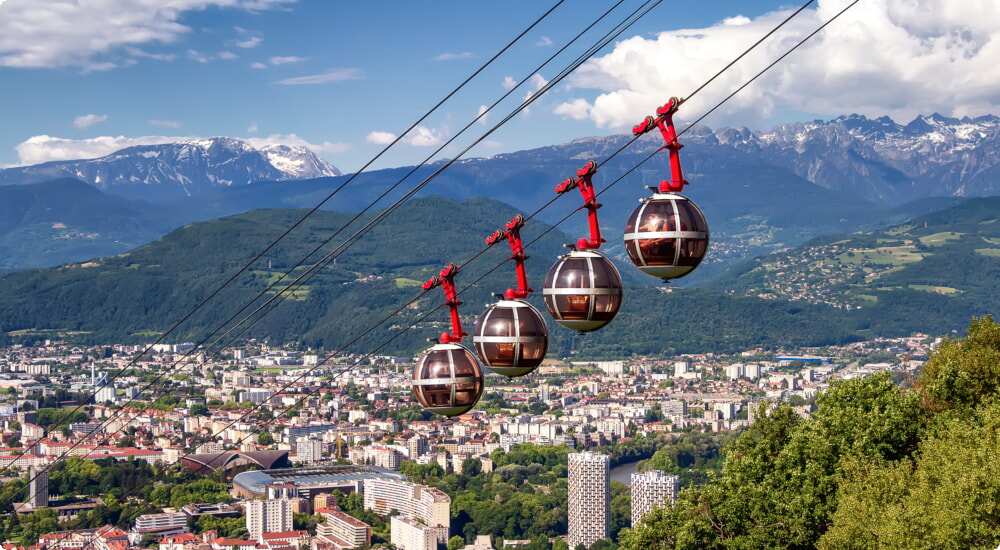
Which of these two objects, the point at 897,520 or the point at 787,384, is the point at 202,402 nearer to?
the point at 787,384

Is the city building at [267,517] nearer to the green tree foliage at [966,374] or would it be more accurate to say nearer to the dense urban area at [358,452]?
the dense urban area at [358,452]

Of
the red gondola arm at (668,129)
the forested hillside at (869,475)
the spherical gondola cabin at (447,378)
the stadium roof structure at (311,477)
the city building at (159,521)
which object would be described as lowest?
the city building at (159,521)

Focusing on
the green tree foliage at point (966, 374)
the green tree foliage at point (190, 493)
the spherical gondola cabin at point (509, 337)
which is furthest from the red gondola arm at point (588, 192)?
the green tree foliage at point (190, 493)

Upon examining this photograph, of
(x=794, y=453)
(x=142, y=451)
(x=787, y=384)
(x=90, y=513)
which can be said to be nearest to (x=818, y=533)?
(x=794, y=453)

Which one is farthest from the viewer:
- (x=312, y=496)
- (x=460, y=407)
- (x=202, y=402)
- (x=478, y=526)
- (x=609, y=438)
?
(x=202, y=402)

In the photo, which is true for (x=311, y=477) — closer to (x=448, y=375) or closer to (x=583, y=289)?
(x=448, y=375)

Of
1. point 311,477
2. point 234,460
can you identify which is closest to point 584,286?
point 311,477
